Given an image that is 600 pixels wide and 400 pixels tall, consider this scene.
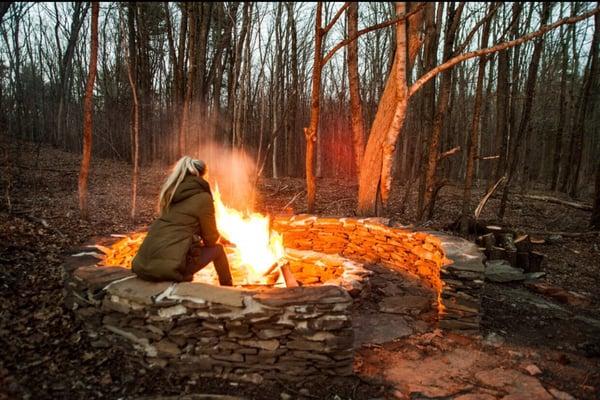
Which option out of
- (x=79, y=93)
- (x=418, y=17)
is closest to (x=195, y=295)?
(x=418, y=17)

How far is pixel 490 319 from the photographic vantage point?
466 cm

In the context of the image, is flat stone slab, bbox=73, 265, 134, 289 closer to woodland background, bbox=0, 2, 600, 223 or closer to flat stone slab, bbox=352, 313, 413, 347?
flat stone slab, bbox=352, 313, 413, 347

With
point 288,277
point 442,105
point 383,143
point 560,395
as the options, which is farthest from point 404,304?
point 442,105

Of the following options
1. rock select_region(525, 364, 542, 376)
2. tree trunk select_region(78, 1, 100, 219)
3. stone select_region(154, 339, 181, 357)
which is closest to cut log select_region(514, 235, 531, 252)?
rock select_region(525, 364, 542, 376)

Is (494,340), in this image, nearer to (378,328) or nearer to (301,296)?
(378,328)

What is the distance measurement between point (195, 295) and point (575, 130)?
55.0 ft

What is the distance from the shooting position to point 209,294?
10.8 ft

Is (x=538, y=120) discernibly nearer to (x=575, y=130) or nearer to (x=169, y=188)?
(x=575, y=130)

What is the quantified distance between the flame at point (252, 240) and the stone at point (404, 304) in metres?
1.65

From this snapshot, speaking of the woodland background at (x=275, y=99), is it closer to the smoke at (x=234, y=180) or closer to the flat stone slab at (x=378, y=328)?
the smoke at (x=234, y=180)

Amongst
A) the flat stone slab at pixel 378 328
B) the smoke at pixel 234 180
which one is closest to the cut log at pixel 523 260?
the flat stone slab at pixel 378 328

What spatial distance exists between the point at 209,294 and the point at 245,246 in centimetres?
234

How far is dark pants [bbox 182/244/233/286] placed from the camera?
3959 millimetres

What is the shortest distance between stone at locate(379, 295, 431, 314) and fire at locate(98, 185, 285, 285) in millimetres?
1645
